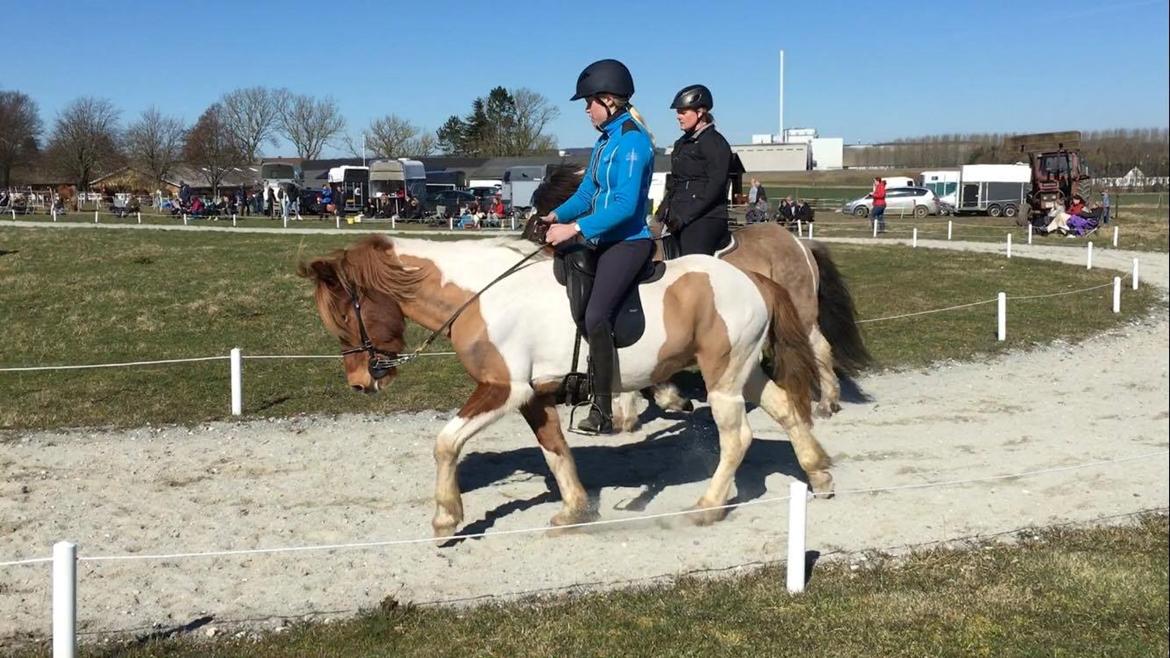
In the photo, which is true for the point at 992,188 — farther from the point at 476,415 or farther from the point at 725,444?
the point at 476,415

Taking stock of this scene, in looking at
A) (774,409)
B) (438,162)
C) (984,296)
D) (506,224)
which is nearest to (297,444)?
(774,409)

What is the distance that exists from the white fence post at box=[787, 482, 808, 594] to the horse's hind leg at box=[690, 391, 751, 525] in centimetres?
121

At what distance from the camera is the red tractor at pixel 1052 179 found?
1480 inches

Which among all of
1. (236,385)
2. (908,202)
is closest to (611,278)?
(236,385)

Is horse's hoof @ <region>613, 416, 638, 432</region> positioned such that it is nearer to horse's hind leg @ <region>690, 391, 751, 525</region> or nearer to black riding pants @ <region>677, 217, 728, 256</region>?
black riding pants @ <region>677, 217, 728, 256</region>

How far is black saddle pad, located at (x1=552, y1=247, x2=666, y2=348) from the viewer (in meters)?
5.67

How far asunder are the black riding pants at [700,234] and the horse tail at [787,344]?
4.99 feet

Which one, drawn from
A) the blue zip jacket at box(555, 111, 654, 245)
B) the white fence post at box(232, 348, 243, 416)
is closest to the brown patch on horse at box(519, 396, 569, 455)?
the blue zip jacket at box(555, 111, 654, 245)

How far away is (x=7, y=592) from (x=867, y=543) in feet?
16.3

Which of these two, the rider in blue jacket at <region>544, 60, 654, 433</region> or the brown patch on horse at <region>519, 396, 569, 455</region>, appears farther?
the brown patch on horse at <region>519, 396, 569, 455</region>

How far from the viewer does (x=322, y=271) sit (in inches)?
226

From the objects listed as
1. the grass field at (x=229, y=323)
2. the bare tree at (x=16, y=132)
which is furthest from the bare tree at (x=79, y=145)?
the grass field at (x=229, y=323)

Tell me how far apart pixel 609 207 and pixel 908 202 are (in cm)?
4640

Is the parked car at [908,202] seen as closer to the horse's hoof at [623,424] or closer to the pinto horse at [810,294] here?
the pinto horse at [810,294]
